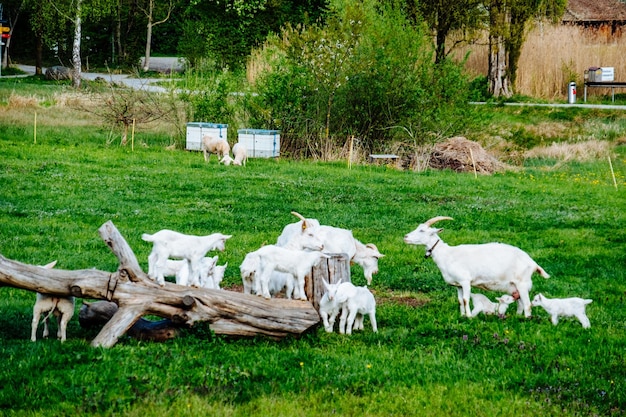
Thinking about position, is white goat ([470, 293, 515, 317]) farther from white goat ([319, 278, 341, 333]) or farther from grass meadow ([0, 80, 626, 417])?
white goat ([319, 278, 341, 333])

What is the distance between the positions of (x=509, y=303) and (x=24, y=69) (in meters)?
57.4

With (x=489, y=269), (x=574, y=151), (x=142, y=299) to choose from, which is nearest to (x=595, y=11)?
(x=574, y=151)

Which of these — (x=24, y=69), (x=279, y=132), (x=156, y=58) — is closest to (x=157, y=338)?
(x=279, y=132)

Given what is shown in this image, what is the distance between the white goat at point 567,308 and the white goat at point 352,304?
204 cm

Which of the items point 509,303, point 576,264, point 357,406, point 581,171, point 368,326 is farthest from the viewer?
point 581,171

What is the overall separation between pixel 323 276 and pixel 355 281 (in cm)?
273

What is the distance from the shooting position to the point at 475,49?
47.2 m

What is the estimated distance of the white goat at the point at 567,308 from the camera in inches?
406

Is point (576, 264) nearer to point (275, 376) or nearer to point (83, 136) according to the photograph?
point (275, 376)

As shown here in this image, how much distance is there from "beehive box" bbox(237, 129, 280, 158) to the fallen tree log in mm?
18121

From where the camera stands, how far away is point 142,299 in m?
8.54

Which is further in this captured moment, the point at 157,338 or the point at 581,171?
the point at 581,171

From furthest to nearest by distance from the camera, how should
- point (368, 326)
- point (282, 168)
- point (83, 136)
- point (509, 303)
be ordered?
point (83, 136)
point (282, 168)
point (509, 303)
point (368, 326)

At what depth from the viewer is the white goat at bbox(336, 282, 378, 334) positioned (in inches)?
368
